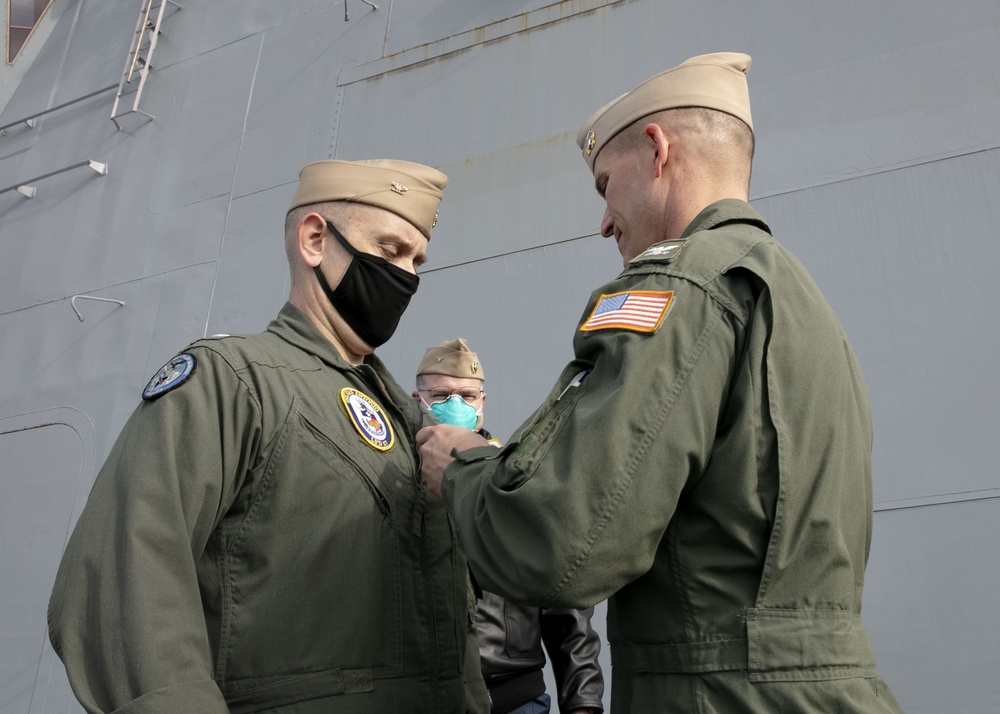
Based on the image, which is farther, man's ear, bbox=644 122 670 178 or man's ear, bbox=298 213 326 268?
man's ear, bbox=298 213 326 268

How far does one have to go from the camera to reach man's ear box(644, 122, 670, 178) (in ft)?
4.61

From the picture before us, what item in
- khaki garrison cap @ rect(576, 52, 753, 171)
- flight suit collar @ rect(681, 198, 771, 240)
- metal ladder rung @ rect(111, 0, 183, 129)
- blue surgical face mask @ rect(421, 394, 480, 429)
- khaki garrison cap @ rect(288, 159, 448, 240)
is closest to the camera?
flight suit collar @ rect(681, 198, 771, 240)

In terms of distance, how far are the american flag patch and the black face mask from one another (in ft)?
1.75

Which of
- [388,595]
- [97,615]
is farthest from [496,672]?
[97,615]

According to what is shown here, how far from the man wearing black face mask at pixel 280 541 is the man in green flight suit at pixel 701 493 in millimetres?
263

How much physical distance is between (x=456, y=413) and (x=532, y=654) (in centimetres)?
71

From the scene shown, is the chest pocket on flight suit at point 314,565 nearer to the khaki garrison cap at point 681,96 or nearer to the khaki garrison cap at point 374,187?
the khaki garrison cap at point 374,187

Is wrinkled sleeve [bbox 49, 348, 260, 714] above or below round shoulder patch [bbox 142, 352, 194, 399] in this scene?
below

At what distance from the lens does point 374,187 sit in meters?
1.73

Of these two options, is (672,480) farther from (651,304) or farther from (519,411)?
(519,411)

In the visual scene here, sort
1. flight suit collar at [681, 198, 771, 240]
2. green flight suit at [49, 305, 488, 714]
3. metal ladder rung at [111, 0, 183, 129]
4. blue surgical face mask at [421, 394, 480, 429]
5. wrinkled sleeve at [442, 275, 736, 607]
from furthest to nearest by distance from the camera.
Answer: metal ladder rung at [111, 0, 183, 129], blue surgical face mask at [421, 394, 480, 429], flight suit collar at [681, 198, 771, 240], green flight suit at [49, 305, 488, 714], wrinkled sleeve at [442, 275, 736, 607]

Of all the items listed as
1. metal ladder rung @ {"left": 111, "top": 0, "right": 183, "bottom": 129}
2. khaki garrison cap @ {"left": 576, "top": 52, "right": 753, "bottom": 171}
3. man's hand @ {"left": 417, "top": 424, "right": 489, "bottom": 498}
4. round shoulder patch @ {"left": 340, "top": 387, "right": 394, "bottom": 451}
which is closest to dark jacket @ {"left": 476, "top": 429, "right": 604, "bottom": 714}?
round shoulder patch @ {"left": 340, "top": 387, "right": 394, "bottom": 451}

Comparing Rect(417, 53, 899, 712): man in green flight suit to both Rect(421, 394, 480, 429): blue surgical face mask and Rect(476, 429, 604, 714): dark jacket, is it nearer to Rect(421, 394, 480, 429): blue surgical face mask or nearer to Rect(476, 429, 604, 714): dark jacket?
Rect(476, 429, 604, 714): dark jacket

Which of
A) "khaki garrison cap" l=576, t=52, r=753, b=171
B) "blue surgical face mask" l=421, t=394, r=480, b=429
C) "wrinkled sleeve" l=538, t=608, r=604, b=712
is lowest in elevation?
"wrinkled sleeve" l=538, t=608, r=604, b=712
